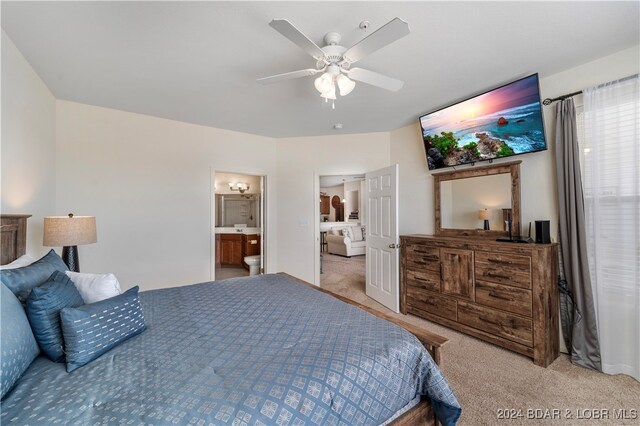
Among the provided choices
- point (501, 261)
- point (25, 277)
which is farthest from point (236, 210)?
point (501, 261)

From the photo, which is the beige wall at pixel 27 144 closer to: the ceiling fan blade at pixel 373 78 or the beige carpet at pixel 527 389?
the ceiling fan blade at pixel 373 78

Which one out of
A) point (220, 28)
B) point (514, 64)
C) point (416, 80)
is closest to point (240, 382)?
point (220, 28)

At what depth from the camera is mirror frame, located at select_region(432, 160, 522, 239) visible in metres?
2.64

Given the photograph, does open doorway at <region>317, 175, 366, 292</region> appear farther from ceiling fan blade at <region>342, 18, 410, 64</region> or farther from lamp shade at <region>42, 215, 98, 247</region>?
lamp shade at <region>42, 215, 98, 247</region>

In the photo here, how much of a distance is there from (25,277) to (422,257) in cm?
321

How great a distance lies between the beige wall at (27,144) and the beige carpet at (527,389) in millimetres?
3507

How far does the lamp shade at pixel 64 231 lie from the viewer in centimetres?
211

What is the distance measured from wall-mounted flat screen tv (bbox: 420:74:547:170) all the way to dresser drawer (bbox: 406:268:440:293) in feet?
4.34

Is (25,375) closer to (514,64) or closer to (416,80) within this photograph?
(416,80)

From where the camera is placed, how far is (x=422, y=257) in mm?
3086

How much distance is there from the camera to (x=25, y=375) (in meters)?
0.99

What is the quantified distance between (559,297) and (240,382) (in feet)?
9.16

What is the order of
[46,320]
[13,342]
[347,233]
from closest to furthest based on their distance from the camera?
[13,342] → [46,320] → [347,233]

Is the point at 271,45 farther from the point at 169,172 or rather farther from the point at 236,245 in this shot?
the point at 236,245
